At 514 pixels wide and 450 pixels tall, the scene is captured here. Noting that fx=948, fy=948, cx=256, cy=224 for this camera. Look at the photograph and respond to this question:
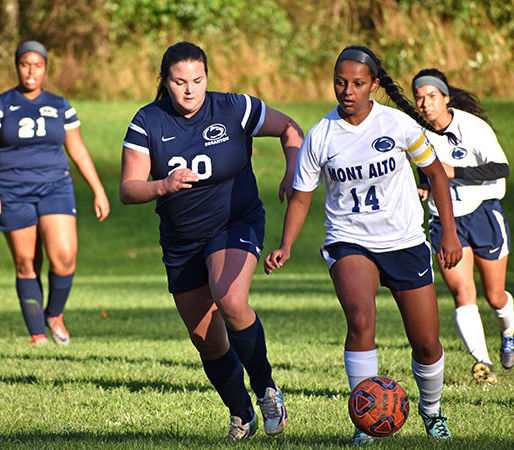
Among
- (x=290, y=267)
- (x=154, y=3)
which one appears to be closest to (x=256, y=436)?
(x=290, y=267)

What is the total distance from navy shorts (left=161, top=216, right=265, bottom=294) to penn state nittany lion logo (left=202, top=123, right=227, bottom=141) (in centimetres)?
51

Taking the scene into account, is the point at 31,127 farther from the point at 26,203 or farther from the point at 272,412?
the point at 272,412

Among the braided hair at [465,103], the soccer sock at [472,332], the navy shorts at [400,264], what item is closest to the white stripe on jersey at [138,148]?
the navy shorts at [400,264]

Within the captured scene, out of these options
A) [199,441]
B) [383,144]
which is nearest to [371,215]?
[383,144]

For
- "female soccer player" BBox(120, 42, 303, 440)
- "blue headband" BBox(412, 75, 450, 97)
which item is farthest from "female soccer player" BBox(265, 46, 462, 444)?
"blue headband" BBox(412, 75, 450, 97)

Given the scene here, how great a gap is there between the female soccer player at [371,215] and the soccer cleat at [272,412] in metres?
0.42

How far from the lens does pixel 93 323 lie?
11492 millimetres

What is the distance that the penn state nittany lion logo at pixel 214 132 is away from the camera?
525 cm

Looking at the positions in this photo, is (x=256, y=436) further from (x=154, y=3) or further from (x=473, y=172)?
(x=154, y=3)

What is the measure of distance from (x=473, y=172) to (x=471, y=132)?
1.23ft

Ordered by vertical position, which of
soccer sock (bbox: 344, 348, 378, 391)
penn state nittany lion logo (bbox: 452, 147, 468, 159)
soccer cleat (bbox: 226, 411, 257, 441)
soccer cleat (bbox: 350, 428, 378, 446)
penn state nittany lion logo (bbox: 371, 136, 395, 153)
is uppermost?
penn state nittany lion logo (bbox: 371, 136, 395, 153)

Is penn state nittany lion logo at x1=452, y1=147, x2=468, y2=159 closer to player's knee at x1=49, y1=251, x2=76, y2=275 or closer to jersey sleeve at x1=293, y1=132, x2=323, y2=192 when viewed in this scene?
jersey sleeve at x1=293, y1=132, x2=323, y2=192

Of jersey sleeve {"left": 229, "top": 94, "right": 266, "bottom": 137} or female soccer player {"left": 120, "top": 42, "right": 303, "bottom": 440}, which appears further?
jersey sleeve {"left": 229, "top": 94, "right": 266, "bottom": 137}

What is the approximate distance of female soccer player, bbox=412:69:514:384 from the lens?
7070mm
